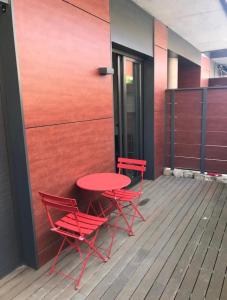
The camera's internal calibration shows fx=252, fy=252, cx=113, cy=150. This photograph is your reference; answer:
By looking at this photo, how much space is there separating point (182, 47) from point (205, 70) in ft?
10.6

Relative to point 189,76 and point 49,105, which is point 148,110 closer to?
point 49,105

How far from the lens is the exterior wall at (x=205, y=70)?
8.77 m

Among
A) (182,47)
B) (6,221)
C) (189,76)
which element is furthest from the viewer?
(189,76)

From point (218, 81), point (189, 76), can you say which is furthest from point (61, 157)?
point (218, 81)

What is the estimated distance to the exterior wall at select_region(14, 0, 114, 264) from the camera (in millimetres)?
2332

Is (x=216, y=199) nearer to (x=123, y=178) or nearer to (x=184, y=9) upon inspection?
(x=123, y=178)

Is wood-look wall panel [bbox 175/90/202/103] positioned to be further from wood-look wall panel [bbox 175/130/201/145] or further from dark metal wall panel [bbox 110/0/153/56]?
dark metal wall panel [bbox 110/0/153/56]

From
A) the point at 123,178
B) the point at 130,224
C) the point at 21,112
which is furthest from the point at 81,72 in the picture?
the point at 130,224

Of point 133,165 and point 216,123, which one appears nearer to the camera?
point 133,165

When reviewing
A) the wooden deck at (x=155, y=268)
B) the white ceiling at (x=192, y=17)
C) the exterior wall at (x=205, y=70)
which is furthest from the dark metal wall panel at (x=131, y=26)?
the exterior wall at (x=205, y=70)

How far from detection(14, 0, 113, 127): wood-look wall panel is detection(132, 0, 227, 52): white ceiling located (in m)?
1.49

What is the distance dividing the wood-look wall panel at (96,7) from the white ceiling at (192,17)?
0.98 meters

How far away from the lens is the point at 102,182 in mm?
2998

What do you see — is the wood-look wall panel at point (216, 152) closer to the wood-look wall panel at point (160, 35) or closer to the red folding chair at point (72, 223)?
the wood-look wall panel at point (160, 35)
